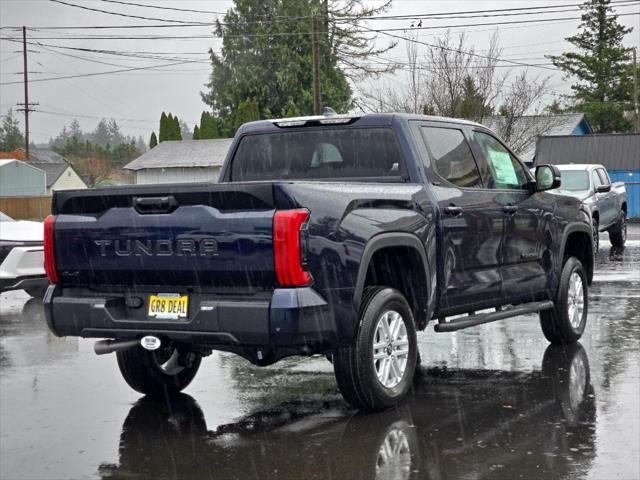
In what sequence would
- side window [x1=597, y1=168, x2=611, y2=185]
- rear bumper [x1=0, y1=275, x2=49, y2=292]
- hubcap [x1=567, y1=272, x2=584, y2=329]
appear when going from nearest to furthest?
1. hubcap [x1=567, y1=272, x2=584, y2=329]
2. rear bumper [x1=0, y1=275, x2=49, y2=292]
3. side window [x1=597, y1=168, x2=611, y2=185]

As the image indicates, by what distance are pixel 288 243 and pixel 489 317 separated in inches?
105

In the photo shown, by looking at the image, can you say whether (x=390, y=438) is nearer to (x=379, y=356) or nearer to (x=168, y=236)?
(x=379, y=356)

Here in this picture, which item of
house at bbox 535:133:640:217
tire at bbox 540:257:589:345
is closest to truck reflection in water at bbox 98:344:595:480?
tire at bbox 540:257:589:345

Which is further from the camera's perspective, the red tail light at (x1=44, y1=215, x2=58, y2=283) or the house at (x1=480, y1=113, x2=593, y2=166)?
the house at (x1=480, y1=113, x2=593, y2=166)

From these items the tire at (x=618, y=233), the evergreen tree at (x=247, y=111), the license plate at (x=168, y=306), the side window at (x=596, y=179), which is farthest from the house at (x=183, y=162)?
the license plate at (x=168, y=306)

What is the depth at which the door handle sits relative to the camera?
760cm

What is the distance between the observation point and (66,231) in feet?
22.6

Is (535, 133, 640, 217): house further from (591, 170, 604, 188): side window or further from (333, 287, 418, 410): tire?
(333, 287, 418, 410): tire

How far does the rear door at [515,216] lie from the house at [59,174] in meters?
76.7

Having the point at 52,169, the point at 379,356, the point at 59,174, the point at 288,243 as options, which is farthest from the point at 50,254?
the point at 52,169

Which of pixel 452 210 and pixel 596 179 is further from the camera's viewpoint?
pixel 596 179

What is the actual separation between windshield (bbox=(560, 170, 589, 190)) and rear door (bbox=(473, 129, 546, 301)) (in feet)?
38.1

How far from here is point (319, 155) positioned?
26.6 feet

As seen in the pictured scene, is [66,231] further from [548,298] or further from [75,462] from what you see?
[548,298]
